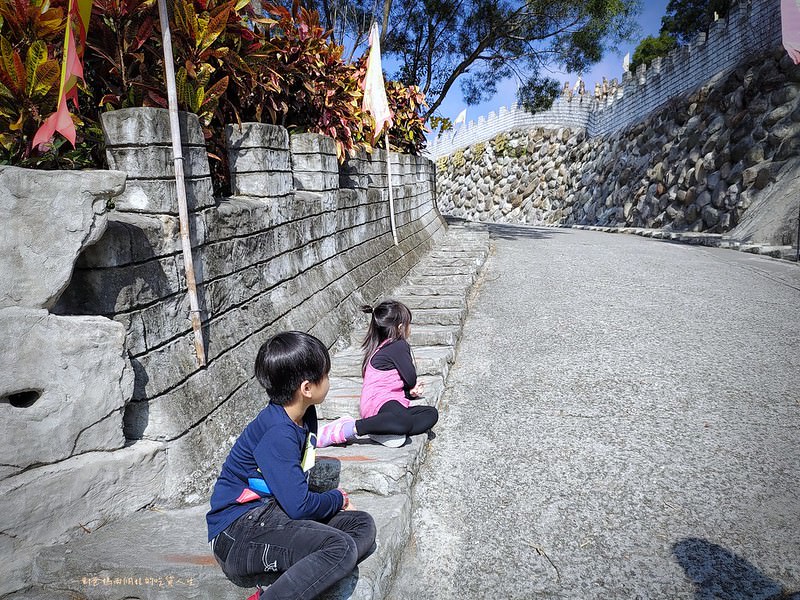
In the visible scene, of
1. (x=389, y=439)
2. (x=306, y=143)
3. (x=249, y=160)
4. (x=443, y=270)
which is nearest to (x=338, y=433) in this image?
(x=389, y=439)

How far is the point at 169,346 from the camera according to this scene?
2.94m

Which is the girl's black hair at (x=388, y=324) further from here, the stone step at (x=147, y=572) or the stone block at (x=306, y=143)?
the stone block at (x=306, y=143)

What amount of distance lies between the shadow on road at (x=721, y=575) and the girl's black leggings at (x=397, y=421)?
147 cm

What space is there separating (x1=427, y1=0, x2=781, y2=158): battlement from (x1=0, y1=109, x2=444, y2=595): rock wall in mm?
11632

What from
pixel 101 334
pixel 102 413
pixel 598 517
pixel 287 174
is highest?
pixel 287 174

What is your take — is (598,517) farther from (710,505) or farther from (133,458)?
(133,458)

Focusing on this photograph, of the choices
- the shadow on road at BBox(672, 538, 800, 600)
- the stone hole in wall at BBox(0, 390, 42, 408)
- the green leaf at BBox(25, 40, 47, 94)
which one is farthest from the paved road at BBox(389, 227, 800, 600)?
the green leaf at BBox(25, 40, 47, 94)

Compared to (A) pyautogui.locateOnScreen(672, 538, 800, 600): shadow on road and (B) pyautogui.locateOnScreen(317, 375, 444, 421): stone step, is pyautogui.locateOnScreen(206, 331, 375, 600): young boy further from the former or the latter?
(B) pyautogui.locateOnScreen(317, 375, 444, 421): stone step

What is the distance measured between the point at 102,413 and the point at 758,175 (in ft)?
49.8

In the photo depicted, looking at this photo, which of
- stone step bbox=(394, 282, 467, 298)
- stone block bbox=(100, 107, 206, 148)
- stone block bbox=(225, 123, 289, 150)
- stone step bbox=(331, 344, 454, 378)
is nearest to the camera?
stone block bbox=(100, 107, 206, 148)

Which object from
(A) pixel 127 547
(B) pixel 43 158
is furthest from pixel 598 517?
(B) pixel 43 158

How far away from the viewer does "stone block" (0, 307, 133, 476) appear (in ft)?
7.25

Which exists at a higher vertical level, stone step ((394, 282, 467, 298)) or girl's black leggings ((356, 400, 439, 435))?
stone step ((394, 282, 467, 298))

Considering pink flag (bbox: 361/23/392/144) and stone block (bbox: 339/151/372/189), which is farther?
pink flag (bbox: 361/23/392/144)
